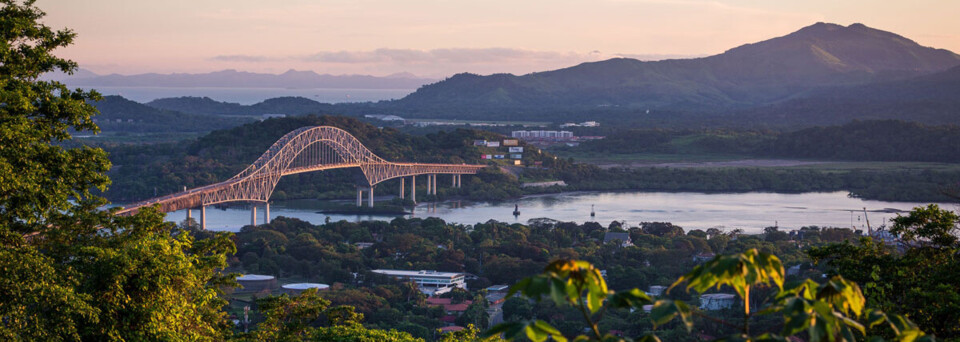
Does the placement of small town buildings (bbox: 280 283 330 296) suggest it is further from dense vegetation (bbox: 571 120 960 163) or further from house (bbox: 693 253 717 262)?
dense vegetation (bbox: 571 120 960 163)

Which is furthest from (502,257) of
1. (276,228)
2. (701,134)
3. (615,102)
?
(615,102)

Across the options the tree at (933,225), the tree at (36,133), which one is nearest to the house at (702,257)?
the tree at (933,225)

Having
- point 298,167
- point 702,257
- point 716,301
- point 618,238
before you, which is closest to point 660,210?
point 618,238

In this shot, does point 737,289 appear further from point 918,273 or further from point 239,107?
point 239,107

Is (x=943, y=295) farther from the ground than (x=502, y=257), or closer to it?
farther from the ground

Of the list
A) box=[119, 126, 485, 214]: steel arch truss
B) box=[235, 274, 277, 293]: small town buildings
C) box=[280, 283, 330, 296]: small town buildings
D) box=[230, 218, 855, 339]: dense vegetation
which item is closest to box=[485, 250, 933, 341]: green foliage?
box=[230, 218, 855, 339]: dense vegetation

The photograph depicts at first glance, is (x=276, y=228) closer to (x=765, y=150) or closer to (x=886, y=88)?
(x=765, y=150)

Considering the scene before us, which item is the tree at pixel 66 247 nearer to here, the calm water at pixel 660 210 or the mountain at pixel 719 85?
the calm water at pixel 660 210
